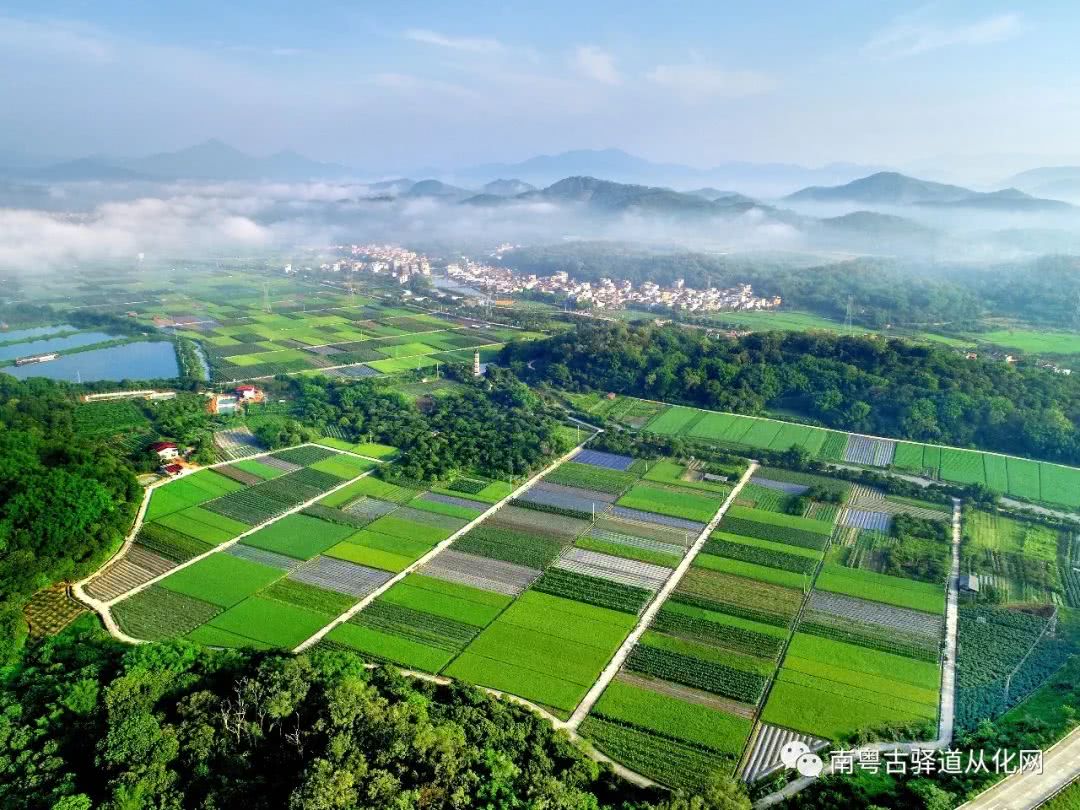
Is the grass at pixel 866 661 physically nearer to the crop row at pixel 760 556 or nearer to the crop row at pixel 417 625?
the crop row at pixel 760 556

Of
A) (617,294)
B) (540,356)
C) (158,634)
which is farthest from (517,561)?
(617,294)

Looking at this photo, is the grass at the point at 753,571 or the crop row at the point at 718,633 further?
the grass at the point at 753,571

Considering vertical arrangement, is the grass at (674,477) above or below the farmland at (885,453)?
below

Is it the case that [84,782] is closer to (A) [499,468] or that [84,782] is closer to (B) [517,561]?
(B) [517,561]

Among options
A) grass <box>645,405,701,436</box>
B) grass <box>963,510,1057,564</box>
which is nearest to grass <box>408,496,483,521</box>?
grass <box>645,405,701,436</box>

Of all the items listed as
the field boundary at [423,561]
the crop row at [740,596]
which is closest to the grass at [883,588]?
the crop row at [740,596]

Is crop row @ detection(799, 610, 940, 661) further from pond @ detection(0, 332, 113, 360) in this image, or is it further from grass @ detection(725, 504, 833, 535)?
pond @ detection(0, 332, 113, 360)
